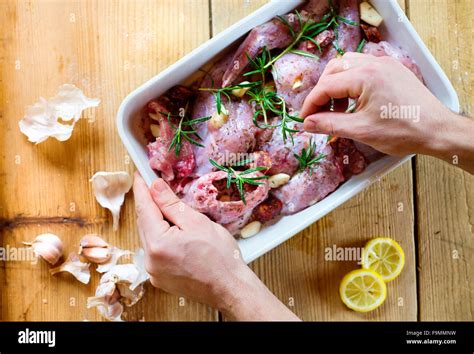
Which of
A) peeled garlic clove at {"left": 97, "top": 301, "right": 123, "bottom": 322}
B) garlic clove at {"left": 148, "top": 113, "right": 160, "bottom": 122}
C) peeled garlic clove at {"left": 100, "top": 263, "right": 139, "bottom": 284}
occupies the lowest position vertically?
peeled garlic clove at {"left": 97, "top": 301, "right": 123, "bottom": 322}

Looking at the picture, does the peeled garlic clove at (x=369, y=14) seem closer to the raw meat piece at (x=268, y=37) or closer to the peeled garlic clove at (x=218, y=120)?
the raw meat piece at (x=268, y=37)

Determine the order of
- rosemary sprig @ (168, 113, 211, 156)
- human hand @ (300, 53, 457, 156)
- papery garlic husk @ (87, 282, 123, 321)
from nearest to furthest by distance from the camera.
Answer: human hand @ (300, 53, 457, 156)
rosemary sprig @ (168, 113, 211, 156)
papery garlic husk @ (87, 282, 123, 321)

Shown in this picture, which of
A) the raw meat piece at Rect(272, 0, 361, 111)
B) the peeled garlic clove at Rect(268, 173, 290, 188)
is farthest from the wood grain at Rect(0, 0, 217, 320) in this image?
the peeled garlic clove at Rect(268, 173, 290, 188)

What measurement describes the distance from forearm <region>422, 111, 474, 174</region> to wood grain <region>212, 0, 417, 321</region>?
0.85 ft

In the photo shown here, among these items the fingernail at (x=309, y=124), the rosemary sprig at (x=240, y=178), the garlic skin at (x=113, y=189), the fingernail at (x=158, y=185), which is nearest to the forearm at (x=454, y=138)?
the fingernail at (x=309, y=124)

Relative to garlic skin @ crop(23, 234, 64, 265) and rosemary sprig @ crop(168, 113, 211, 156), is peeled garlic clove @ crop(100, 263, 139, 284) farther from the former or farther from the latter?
rosemary sprig @ crop(168, 113, 211, 156)

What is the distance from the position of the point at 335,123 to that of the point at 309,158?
0.50 ft

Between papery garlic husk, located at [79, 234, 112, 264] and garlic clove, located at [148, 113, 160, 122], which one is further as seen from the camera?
papery garlic husk, located at [79, 234, 112, 264]

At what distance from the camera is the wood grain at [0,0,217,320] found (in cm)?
143

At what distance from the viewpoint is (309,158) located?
132 centimetres

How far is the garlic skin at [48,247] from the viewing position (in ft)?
4.62

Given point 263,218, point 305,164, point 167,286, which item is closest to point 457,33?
point 305,164

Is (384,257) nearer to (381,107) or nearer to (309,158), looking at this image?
(309,158)

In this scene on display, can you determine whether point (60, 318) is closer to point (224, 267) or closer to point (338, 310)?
point (224, 267)
